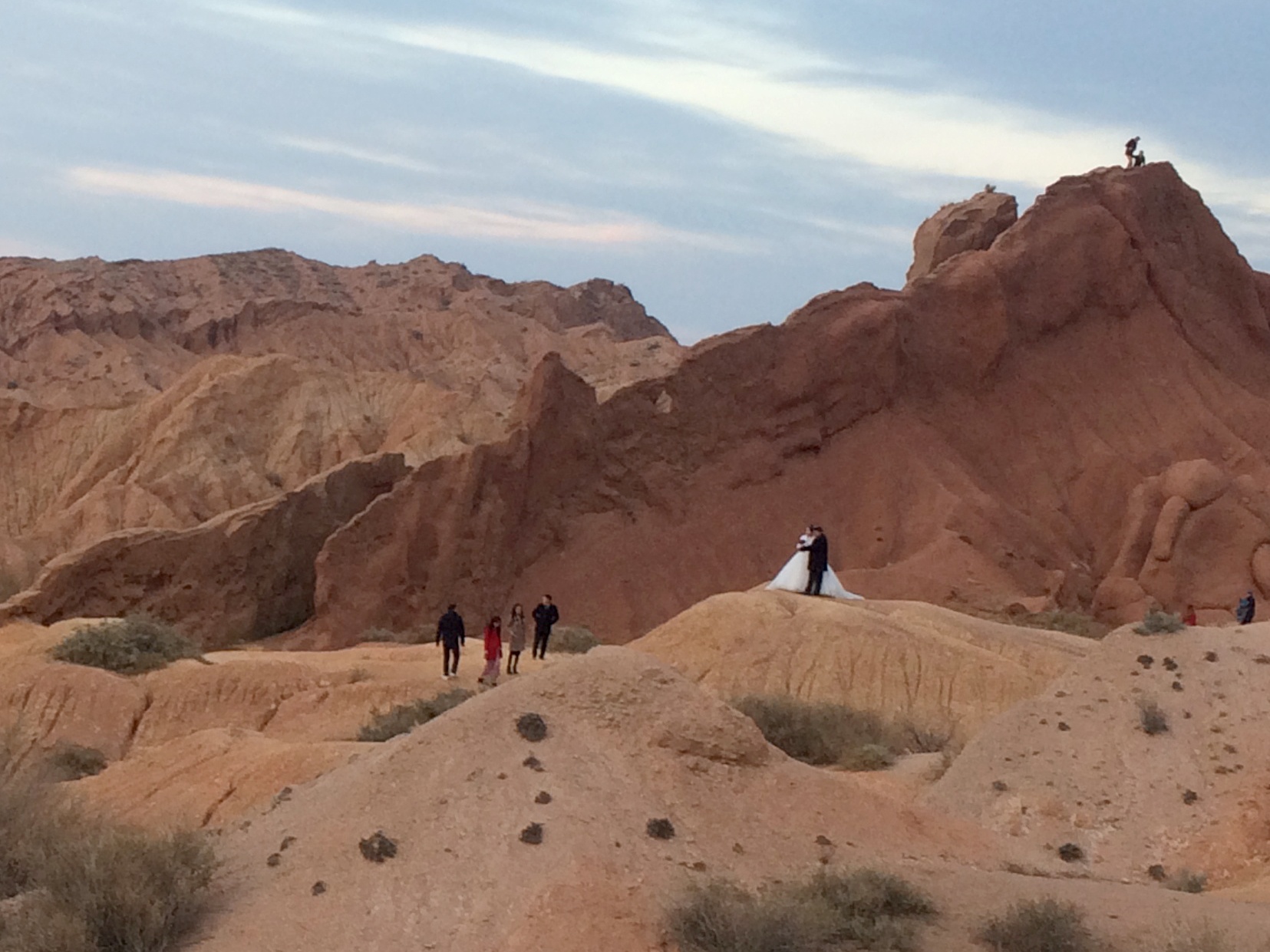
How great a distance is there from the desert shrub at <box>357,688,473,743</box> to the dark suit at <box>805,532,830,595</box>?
853 cm

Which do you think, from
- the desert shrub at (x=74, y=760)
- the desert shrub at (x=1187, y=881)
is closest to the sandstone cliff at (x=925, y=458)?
the desert shrub at (x=74, y=760)

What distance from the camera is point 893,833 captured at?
472 inches

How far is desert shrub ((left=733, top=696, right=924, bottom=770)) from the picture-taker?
18531 mm

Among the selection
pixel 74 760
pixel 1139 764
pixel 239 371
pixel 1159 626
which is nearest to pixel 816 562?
pixel 1159 626

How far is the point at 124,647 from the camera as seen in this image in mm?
23938

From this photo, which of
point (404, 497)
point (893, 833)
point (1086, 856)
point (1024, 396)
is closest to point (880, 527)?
point (1024, 396)

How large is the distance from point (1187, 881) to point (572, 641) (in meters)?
15.0

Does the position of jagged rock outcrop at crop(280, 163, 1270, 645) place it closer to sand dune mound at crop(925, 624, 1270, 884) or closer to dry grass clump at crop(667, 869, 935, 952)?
sand dune mound at crop(925, 624, 1270, 884)

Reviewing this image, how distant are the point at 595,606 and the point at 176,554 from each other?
962 cm

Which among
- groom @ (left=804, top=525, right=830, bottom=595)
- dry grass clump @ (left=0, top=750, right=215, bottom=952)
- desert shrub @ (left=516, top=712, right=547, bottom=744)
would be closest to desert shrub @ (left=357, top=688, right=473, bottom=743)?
desert shrub @ (left=516, top=712, right=547, bottom=744)

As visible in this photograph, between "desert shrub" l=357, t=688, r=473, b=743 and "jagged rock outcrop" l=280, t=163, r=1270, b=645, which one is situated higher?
"jagged rock outcrop" l=280, t=163, r=1270, b=645

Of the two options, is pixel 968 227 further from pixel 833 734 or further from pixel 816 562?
pixel 833 734

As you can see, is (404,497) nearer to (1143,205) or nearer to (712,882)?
(1143,205)

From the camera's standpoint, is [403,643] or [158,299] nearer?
[403,643]
